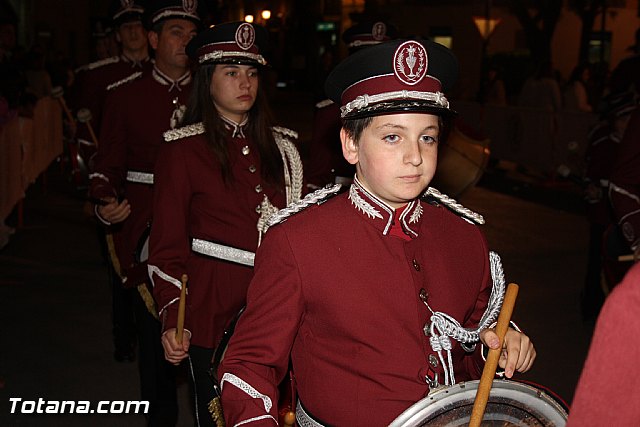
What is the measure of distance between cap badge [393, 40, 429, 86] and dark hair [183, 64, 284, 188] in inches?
66.6

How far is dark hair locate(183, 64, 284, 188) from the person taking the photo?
4.40m

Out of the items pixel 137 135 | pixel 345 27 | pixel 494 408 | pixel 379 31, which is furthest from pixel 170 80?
pixel 345 27

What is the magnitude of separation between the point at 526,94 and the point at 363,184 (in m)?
16.5

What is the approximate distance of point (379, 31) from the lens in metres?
7.21

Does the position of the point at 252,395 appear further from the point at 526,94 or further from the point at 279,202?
the point at 526,94

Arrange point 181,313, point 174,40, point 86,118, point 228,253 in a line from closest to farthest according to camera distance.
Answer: point 181,313 → point 228,253 → point 174,40 → point 86,118

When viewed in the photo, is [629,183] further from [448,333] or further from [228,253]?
[448,333]

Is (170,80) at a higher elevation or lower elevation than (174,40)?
lower

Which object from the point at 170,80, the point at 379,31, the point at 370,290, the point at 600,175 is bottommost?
the point at 600,175

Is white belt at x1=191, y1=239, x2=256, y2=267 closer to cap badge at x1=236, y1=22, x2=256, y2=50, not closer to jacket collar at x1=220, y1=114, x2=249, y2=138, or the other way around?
jacket collar at x1=220, y1=114, x2=249, y2=138

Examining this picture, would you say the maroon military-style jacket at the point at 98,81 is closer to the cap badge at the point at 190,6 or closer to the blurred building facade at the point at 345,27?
the cap badge at the point at 190,6

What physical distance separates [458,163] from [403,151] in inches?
156

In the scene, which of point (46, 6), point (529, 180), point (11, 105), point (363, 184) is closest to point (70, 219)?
point (11, 105)

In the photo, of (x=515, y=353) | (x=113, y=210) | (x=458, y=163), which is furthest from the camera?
(x=458, y=163)
